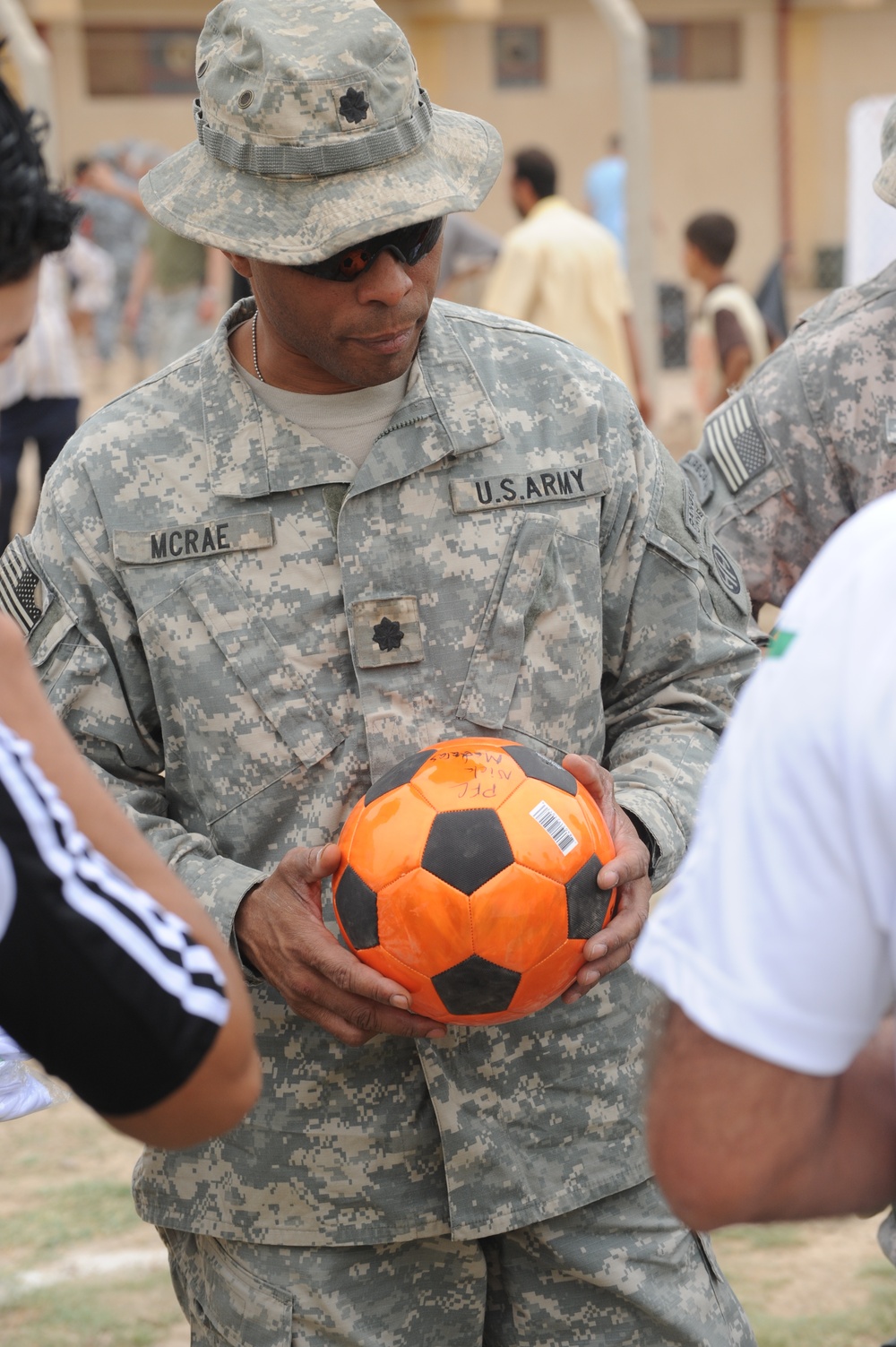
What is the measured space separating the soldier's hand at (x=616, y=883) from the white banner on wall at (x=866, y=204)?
8136 millimetres

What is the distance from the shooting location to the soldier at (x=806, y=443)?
3.07 metres

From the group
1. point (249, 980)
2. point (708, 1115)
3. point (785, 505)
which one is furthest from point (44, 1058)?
point (785, 505)

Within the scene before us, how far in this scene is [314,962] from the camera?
223 centimetres

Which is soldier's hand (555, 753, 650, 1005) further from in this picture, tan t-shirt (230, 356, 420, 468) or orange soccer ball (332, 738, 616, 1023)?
tan t-shirt (230, 356, 420, 468)

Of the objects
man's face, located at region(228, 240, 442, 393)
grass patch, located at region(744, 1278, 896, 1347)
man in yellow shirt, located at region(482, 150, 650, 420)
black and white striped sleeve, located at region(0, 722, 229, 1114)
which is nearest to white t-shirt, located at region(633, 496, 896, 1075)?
black and white striped sleeve, located at region(0, 722, 229, 1114)

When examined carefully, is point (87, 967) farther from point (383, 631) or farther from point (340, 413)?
point (340, 413)

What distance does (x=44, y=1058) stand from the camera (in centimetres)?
139

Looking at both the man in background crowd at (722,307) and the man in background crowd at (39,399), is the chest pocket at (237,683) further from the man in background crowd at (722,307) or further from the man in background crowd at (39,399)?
the man in background crowd at (722,307)

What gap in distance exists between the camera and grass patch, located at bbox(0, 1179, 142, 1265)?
4.07 m

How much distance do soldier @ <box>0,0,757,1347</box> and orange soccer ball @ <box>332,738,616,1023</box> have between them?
169mm

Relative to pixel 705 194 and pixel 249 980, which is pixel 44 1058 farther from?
pixel 705 194

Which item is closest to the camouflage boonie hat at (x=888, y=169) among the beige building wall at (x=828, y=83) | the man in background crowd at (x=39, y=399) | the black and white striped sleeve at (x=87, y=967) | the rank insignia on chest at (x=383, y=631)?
the rank insignia on chest at (x=383, y=631)

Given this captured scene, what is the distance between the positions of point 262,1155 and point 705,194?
1880 cm

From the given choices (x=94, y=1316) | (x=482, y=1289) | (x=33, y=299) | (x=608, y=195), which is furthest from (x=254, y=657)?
(x=608, y=195)
